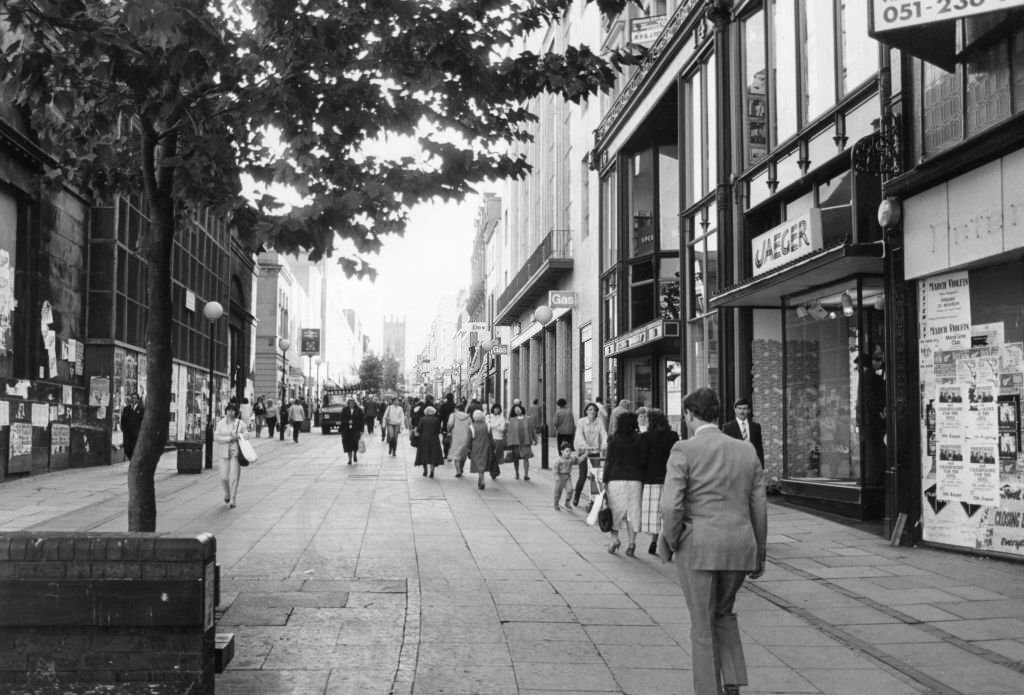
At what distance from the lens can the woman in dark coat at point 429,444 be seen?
2147 centimetres

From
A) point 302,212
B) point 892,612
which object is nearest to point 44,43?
point 302,212

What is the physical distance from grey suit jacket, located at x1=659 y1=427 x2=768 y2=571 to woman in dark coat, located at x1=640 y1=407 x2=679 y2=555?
16.8 feet

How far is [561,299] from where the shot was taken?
28.3 m

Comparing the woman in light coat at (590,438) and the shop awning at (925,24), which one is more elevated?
the shop awning at (925,24)

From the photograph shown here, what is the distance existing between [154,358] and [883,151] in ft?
29.8

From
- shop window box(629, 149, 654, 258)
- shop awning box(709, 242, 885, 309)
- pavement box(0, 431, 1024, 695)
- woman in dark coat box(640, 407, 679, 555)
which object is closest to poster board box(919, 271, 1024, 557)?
pavement box(0, 431, 1024, 695)

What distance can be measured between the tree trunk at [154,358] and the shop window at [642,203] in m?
20.3

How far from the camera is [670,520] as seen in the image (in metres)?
5.46

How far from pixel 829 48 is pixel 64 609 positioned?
42.3ft

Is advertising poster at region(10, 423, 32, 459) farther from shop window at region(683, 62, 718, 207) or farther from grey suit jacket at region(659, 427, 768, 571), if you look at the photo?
grey suit jacket at region(659, 427, 768, 571)

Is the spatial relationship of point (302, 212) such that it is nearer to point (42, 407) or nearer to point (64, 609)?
point (64, 609)

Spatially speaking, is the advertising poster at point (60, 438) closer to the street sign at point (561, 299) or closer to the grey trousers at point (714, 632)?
the street sign at point (561, 299)

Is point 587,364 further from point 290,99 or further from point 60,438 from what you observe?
point 290,99

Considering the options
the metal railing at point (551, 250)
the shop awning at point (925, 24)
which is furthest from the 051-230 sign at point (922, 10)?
the metal railing at point (551, 250)
